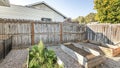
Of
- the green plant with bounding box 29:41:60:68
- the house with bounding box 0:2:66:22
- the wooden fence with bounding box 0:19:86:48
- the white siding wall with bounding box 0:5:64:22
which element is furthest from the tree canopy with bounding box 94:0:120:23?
the green plant with bounding box 29:41:60:68

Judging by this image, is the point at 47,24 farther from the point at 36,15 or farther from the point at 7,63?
the point at 7,63

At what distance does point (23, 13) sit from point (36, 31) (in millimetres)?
3232

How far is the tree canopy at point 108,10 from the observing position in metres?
13.3

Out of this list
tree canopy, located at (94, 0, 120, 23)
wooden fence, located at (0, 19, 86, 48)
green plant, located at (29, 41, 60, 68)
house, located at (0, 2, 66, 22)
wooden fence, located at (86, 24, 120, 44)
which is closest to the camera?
green plant, located at (29, 41, 60, 68)

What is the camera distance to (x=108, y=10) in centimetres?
1411

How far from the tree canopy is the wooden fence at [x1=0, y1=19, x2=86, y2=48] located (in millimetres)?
7216

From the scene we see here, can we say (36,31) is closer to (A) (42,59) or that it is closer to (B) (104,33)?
(A) (42,59)

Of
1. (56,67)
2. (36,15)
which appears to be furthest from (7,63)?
(36,15)

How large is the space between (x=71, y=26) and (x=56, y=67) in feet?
18.1

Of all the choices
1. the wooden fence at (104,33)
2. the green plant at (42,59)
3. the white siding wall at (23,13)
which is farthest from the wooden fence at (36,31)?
the white siding wall at (23,13)

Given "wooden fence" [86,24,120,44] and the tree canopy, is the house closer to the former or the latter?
"wooden fence" [86,24,120,44]

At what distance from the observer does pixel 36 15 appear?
9977 millimetres

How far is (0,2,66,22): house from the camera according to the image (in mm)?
8539

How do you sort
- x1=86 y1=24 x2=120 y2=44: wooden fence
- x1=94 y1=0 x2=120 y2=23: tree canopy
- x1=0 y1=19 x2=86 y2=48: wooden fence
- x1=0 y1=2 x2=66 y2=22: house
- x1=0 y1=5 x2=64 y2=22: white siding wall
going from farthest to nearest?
x1=94 y1=0 x2=120 y2=23: tree canopy → x1=0 y1=2 x2=66 y2=22: house → x1=0 y1=5 x2=64 y2=22: white siding wall → x1=86 y1=24 x2=120 y2=44: wooden fence → x1=0 y1=19 x2=86 y2=48: wooden fence
